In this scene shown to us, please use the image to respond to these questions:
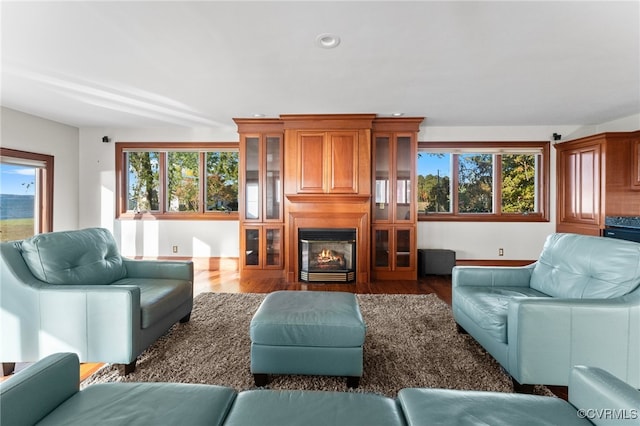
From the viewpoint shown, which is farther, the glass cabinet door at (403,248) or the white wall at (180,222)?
the white wall at (180,222)

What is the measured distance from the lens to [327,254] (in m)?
4.39

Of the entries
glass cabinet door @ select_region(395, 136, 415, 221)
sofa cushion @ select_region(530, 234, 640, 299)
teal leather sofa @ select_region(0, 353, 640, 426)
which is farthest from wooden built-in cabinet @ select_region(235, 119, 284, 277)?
teal leather sofa @ select_region(0, 353, 640, 426)

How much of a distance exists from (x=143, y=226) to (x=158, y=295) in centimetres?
340

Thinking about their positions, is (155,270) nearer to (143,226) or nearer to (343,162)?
(343,162)

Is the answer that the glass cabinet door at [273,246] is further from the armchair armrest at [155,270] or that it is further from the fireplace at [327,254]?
the armchair armrest at [155,270]

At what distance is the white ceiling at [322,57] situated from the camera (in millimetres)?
1906

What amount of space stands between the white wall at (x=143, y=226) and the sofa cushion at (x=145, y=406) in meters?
4.08

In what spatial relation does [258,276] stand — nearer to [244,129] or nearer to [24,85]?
[244,129]

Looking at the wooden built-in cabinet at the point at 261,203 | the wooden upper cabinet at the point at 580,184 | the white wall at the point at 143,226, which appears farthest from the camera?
the white wall at the point at 143,226

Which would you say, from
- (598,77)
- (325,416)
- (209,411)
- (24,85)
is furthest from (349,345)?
(24,85)

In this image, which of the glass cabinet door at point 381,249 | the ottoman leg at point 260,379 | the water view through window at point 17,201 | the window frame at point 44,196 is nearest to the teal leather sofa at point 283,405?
the ottoman leg at point 260,379

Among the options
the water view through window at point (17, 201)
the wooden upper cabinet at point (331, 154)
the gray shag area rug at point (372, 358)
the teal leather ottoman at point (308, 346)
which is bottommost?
the gray shag area rug at point (372, 358)

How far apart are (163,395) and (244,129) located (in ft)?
13.2

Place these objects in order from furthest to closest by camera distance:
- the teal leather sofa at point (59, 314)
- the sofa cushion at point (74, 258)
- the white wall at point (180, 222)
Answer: the white wall at point (180, 222), the sofa cushion at point (74, 258), the teal leather sofa at point (59, 314)
